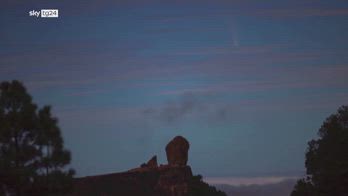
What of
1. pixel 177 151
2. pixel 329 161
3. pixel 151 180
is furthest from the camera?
pixel 177 151

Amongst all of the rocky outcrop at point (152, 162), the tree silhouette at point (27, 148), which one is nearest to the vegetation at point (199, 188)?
the rocky outcrop at point (152, 162)

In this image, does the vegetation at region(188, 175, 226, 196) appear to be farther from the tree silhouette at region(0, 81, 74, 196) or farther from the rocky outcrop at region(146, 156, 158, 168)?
the tree silhouette at region(0, 81, 74, 196)

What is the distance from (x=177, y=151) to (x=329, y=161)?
54766 millimetres

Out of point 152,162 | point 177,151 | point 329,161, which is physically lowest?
point 329,161

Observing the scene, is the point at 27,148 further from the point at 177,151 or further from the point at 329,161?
the point at 177,151

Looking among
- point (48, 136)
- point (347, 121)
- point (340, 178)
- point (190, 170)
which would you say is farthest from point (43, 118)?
point (190, 170)

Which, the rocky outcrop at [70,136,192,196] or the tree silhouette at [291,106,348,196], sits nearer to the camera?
the tree silhouette at [291,106,348,196]

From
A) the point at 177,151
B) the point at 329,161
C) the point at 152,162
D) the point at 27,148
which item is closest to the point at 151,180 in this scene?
the point at 152,162

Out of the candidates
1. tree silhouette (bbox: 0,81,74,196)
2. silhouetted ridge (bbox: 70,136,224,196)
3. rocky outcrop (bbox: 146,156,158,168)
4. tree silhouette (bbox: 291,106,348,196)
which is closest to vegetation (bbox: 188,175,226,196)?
silhouetted ridge (bbox: 70,136,224,196)

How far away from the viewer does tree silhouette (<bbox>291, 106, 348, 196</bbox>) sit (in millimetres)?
58531

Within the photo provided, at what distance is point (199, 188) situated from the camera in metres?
115

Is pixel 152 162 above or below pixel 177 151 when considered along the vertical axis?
below

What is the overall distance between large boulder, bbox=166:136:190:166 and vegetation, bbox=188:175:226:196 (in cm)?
377

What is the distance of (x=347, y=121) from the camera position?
65.6 metres
